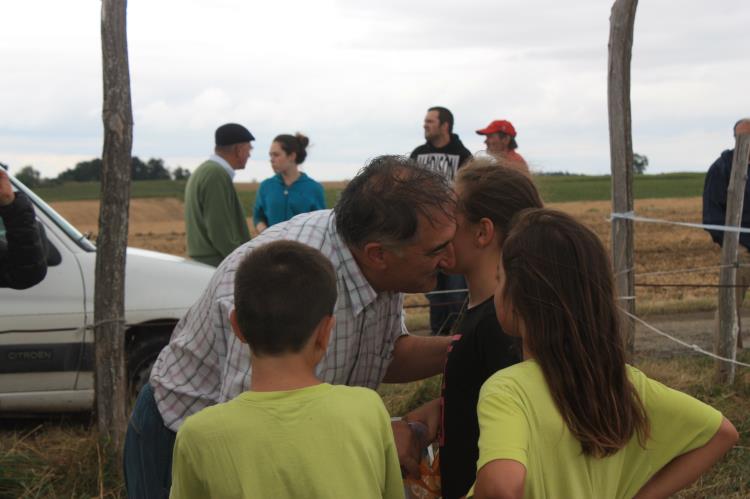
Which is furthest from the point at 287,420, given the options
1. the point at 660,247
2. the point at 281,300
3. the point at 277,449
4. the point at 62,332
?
the point at 660,247

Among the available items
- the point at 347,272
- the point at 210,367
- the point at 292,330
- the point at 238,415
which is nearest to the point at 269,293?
the point at 292,330

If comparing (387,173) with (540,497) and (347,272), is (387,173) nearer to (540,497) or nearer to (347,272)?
(347,272)

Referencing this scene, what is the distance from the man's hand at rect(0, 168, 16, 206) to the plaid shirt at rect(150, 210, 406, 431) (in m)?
1.29

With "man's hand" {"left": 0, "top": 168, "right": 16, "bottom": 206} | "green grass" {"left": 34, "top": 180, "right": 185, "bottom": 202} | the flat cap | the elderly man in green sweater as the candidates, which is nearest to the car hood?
the elderly man in green sweater

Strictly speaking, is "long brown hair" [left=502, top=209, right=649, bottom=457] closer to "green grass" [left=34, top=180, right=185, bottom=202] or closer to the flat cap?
the flat cap

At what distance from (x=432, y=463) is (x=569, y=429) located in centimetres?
67

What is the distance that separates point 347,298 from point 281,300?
44 cm

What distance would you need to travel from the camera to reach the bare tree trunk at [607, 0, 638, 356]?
6508mm

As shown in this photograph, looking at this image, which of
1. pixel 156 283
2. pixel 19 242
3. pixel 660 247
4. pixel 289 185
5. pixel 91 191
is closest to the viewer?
pixel 19 242

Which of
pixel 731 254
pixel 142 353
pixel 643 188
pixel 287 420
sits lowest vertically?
pixel 643 188

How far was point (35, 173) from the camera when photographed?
64188 mm

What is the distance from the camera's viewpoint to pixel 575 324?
7.35 ft

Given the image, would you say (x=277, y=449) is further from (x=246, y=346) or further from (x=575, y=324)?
(x=575, y=324)

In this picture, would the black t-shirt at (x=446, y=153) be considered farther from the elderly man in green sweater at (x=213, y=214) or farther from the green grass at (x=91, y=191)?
the green grass at (x=91, y=191)
